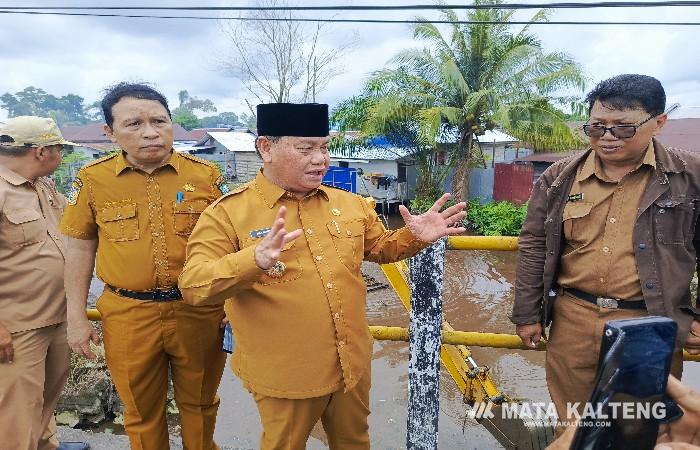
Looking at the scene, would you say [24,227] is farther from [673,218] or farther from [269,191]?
[673,218]

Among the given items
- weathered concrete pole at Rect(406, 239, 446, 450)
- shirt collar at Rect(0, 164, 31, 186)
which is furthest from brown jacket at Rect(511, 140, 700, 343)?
shirt collar at Rect(0, 164, 31, 186)

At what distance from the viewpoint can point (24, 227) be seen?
2.24 m

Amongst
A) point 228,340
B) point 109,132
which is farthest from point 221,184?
point 228,340

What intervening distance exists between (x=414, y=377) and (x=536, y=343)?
57 cm

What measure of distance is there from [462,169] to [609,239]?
14.0m

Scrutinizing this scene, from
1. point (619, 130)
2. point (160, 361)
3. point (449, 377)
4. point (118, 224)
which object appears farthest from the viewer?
point (449, 377)

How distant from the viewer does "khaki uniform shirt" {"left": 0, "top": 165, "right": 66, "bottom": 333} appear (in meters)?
2.21

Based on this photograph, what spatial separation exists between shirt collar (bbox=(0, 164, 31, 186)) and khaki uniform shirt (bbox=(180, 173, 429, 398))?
1141 millimetres

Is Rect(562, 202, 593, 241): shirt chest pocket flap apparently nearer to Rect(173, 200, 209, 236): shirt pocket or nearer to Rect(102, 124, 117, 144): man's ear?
Rect(173, 200, 209, 236): shirt pocket


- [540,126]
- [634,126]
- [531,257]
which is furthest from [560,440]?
[540,126]

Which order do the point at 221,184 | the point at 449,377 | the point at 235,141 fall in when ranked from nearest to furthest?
1. the point at 221,184
2. the point at 449,377
3. the point at 235,141

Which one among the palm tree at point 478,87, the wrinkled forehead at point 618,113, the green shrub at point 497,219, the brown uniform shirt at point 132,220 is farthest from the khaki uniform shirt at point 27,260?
the green shrub at point 497,219

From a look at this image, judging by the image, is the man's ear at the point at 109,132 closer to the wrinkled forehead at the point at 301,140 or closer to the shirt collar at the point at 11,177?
the shirt collar at the point at 11,177

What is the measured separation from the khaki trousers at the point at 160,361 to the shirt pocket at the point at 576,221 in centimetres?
162
